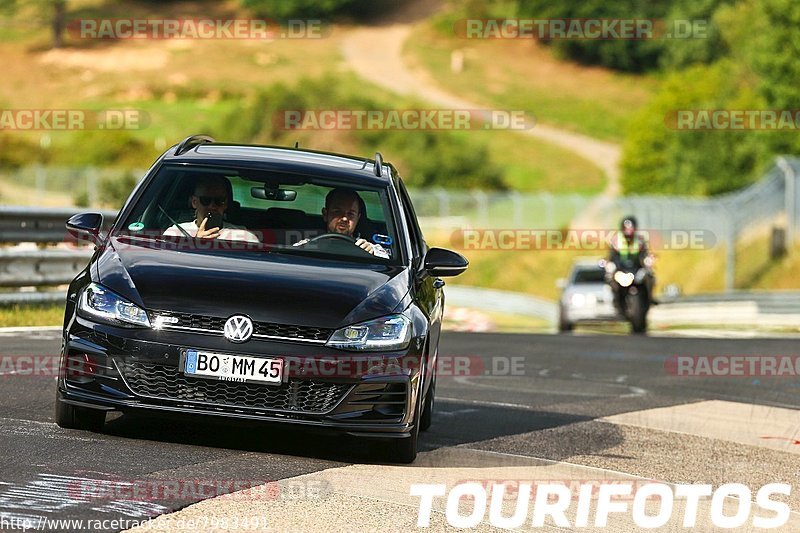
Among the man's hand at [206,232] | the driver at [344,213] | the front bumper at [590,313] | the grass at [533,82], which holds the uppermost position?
the grass at [533,82]

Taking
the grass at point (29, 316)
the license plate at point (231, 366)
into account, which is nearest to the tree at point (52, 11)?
the grass at point (29, 316)

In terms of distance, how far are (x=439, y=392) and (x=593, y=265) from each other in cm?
1900

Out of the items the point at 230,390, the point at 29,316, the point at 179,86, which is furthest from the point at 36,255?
the point at 179,86

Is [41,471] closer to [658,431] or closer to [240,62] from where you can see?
[658,431]

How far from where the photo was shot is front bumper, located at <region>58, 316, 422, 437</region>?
26.9 ft

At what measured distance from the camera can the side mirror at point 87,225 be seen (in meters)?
9.17

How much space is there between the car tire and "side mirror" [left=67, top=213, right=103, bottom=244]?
3.22 ft

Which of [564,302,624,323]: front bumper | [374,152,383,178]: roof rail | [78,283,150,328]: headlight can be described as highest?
[374,152,383,178]: roof rail

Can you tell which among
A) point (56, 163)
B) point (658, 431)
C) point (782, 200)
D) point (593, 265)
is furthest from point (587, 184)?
point (658, 431)

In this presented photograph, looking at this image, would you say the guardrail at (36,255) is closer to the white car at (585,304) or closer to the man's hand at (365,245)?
the man's hand at (365,245)

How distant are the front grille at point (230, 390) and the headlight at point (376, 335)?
0.21 metres

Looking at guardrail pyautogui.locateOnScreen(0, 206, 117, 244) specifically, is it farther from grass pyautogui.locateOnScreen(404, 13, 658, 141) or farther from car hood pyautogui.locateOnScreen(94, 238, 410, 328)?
grass pyautogui.locateOnScreen(404, 13, 658, 141)

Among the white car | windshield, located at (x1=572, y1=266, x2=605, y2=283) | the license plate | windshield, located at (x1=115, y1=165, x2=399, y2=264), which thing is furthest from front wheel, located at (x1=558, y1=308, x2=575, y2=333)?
the license plate

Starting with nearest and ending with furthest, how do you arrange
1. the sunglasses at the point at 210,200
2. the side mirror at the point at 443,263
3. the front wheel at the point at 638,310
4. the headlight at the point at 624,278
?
the side mirror at the point at 443,263 → the sunglasses at the point at 210,200 → the headlight at the point at 624,278 → the front wheel at the point at 638,310
